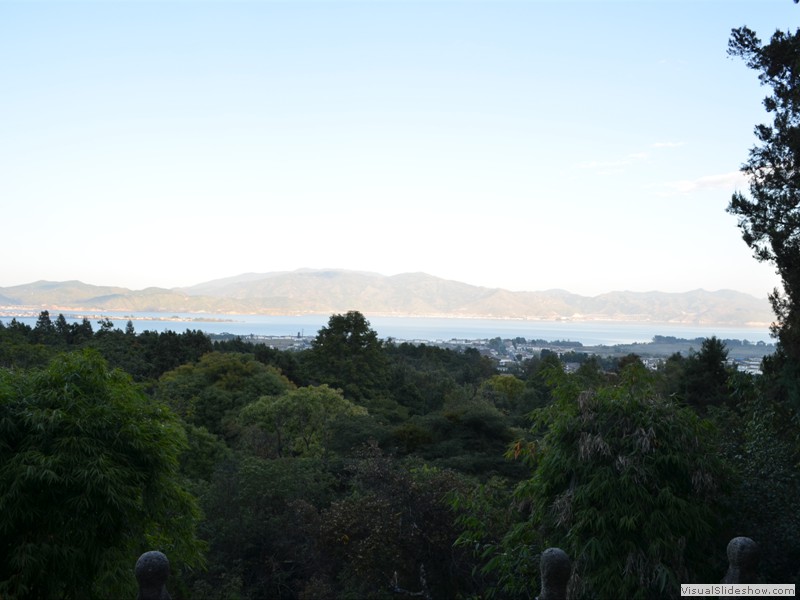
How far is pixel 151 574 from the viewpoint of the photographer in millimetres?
3105

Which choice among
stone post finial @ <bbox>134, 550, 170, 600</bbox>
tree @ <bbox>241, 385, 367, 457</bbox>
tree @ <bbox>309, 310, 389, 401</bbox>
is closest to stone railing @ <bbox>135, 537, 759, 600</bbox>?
stone post finial @ <bbox>134, 550, 170, 600</bbox>

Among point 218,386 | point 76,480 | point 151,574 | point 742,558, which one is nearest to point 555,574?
point 742,558

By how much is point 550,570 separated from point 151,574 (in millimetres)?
1871

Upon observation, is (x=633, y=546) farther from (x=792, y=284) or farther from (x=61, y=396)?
(x=61, y=396)

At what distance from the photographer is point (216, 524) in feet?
43.2

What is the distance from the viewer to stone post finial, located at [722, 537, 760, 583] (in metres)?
3.37

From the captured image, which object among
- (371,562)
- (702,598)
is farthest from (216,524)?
(702,598)

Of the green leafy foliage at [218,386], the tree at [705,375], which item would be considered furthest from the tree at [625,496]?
the tree at [705,375]

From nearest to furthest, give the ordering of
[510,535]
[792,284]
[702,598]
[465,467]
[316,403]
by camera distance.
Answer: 1. [702,598]
2. [510,535]
3. [792,284]
4. [465,467]
5. [316,403]

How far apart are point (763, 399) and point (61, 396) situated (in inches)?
276

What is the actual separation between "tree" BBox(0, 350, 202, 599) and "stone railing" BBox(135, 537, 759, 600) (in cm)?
302

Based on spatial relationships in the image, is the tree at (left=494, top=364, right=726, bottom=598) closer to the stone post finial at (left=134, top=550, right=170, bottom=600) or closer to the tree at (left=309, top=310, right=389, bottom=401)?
the stone post finial at (left=134, top=550, right=170, bottom=600)

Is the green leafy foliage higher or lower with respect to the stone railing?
lower

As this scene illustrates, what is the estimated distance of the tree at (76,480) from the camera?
5629 mm
